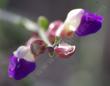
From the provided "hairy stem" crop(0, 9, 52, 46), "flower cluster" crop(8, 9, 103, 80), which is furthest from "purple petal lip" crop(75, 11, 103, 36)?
"hairy stem" crop(0, 9, 52, 46)

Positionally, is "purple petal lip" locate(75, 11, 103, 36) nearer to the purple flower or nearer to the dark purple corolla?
the dark purple corolla

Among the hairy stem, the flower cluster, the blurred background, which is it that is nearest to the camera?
the flower cluster

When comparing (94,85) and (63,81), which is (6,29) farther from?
(63,81)

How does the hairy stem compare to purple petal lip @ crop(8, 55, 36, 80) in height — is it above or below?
above

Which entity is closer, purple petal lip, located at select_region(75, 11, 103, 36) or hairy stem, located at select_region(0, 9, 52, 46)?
purple petal lip, located at select_region(75, 11, 103, 36)

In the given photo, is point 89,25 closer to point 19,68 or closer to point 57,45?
point 57,45

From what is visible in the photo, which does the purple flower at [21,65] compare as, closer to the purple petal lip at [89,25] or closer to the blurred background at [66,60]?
the purple petal lip at [89,25]

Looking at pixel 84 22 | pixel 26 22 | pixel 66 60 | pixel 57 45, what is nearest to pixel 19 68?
pixel 57 45
